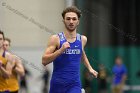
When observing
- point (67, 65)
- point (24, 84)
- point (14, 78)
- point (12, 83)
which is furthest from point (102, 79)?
point (67, 65)

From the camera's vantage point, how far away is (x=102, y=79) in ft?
68.9

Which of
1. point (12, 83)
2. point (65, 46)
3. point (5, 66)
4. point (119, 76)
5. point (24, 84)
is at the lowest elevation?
point (24, 84)

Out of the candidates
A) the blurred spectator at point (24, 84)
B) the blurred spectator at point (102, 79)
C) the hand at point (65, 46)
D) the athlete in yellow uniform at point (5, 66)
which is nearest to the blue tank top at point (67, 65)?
the hand at point (65, 46)

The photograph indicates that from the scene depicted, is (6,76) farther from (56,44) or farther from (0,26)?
(0,26)

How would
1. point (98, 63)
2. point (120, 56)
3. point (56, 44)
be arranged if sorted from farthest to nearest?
1. point (120, 56)
2. point (98, 63)
3. point (56, 44)

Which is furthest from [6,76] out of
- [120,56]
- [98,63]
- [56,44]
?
[120,56]

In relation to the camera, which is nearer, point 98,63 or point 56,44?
point 56,44

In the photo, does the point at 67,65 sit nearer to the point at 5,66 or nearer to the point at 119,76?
the point at 5,66

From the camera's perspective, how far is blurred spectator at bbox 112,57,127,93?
20.3 meters

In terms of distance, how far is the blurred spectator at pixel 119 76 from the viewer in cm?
2027

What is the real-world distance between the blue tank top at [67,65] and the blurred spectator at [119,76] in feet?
38.5

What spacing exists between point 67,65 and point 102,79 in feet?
41.2

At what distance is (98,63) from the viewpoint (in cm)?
2025

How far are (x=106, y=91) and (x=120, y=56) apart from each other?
1256 millimetres
